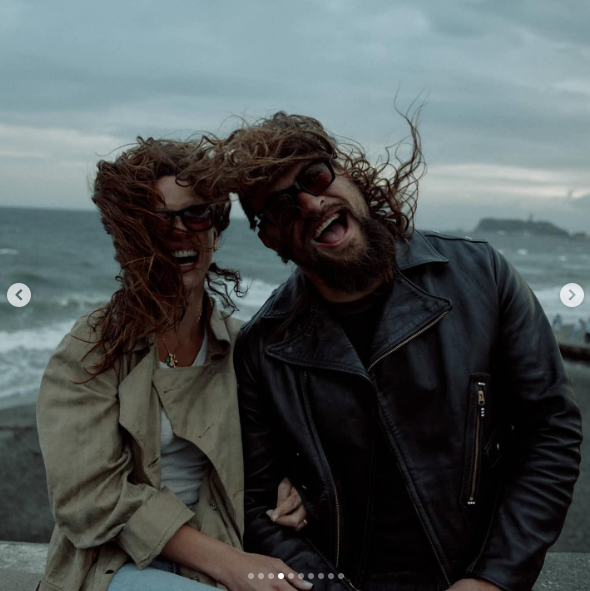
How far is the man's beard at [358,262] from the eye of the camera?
2.40 meters

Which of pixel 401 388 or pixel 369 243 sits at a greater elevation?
pixel 369 243

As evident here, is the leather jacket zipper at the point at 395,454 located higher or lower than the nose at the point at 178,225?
lower

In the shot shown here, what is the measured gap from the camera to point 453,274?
243 cm

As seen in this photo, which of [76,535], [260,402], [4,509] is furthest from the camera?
[4,509]

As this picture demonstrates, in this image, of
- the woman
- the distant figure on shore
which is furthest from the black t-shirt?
the distant figure on shore

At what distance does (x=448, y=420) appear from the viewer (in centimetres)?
228

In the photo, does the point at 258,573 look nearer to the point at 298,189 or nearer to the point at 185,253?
the point at 185,253

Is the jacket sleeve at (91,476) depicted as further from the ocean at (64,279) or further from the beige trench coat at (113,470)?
the ocean at (64,279)

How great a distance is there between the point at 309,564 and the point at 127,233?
4.31ft

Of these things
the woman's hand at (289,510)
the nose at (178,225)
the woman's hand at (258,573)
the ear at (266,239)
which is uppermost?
the nose at (178,225)

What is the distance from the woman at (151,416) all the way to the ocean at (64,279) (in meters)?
0.45

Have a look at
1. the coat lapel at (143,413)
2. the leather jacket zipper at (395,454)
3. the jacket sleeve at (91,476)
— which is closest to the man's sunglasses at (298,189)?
the leather jacket zipper at (395,454)

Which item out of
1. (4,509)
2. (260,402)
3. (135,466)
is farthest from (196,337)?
(4,509)

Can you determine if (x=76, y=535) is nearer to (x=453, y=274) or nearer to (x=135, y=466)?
(x=135, y=466)
